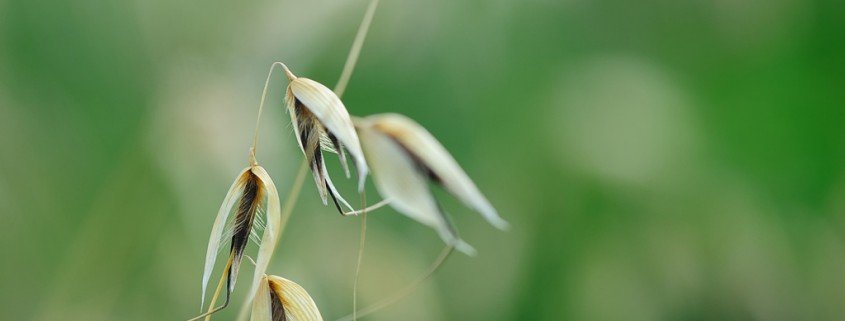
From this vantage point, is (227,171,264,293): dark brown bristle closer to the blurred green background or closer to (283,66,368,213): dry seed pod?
(283,66,368,213): dry seed pod

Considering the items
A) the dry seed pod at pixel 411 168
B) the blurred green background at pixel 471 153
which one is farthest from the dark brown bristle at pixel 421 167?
the blurred green background at pixel 471 153

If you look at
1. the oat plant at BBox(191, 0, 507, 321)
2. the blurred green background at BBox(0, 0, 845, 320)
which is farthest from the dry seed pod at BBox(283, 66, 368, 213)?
the blurred green background at BBox(0, 0, 845, 320)

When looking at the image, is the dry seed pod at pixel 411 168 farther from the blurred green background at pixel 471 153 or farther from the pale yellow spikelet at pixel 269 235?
the blurred green background at pixel 471 153

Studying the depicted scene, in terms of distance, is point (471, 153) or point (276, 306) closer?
point (276, 306)

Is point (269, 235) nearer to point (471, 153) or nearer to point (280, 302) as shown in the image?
point (280, 302)

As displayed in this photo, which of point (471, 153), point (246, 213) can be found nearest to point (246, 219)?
point (246, 213)

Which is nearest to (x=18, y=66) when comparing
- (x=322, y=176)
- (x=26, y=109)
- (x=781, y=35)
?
(x=26, y=109)
